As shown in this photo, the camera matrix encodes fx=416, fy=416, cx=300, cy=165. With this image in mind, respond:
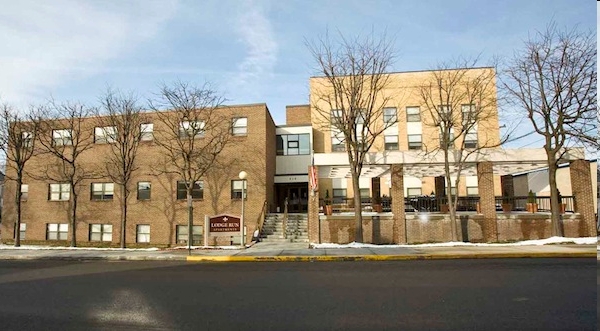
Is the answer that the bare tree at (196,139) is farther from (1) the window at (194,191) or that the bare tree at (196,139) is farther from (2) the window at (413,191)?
(2) the window at (413,191)

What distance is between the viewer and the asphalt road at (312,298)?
19.1ft

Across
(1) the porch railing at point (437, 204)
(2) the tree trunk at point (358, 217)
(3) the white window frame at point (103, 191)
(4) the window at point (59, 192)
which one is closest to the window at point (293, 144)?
(1) the porch railing at point (437, 204)

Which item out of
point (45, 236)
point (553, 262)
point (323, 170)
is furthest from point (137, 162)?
point (553, 262)

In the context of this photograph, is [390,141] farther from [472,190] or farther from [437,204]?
[437,204]

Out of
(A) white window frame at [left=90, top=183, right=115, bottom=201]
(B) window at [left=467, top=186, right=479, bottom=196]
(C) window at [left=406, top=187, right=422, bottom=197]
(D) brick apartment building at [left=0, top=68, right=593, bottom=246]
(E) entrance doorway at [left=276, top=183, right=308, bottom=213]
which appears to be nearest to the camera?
(D) brick apartment building at [left=0, top=68, right=593, bottom=246]

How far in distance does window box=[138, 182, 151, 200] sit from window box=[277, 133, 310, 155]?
999 cm

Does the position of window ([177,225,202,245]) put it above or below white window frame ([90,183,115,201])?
below

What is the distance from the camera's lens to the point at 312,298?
7492mm

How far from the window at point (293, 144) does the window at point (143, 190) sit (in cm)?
999

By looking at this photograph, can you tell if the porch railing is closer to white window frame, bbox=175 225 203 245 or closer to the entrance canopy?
the entrance canopy

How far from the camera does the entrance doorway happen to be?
32594 millimetres

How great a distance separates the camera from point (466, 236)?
2098 centimetres

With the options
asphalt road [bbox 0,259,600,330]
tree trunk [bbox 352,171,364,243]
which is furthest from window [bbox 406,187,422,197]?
asphalt road [bbox 0,259,600,330]

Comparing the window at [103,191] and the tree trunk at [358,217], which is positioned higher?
the window at [103,191]
